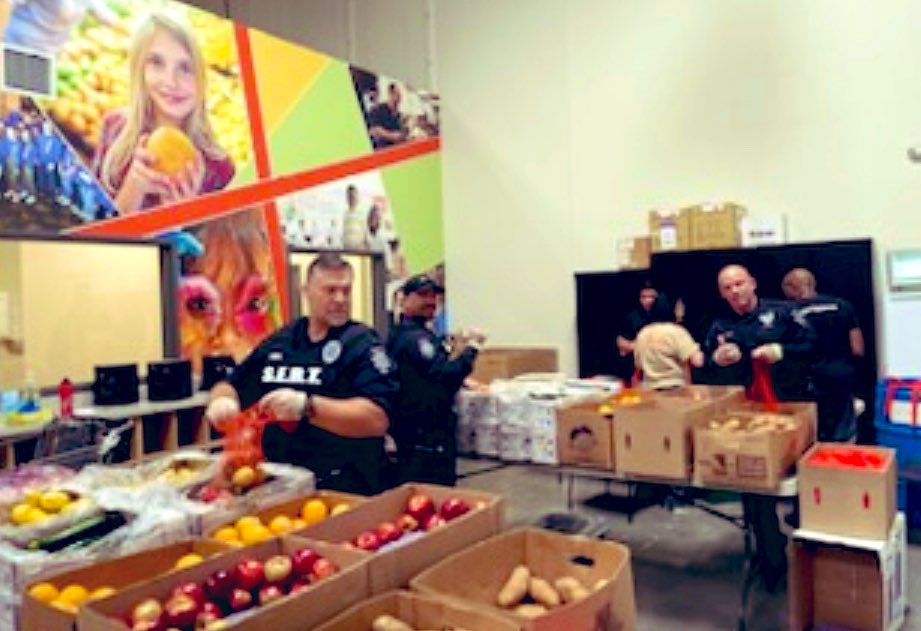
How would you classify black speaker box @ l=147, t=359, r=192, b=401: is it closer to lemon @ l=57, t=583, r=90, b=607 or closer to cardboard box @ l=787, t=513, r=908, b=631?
lemon @ l=57, t=583, r=90, b=607

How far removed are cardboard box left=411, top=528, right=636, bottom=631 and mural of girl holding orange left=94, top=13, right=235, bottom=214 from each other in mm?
4114

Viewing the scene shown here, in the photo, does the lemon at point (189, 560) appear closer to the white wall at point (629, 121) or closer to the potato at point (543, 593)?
the potato at point (543, 593)

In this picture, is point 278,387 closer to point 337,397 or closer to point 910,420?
point 337,397

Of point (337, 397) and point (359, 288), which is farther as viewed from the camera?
point (359, 288)

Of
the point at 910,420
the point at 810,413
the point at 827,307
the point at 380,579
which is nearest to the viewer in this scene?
the point at 380,579

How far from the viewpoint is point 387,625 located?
1439 mm

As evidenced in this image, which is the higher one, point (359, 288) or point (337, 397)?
point (359, 288)

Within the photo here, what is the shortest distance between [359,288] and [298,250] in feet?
3.79

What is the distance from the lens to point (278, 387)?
9.04ft

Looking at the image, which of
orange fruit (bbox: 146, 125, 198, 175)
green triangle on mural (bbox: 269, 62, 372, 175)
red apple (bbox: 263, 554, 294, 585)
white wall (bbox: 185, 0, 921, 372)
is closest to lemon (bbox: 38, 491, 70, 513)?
red apple (bbox: 263, 554, 294, 585)

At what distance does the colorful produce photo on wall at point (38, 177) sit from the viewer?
441 cm

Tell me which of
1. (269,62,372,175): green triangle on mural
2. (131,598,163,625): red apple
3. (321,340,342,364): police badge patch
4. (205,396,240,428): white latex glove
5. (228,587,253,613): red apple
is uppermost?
(269,62,372,175): green triangle on mural

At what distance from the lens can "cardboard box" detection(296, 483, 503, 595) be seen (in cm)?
163

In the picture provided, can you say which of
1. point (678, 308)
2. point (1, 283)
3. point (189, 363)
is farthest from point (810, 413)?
point (1, 283)
